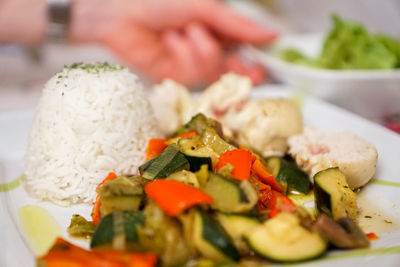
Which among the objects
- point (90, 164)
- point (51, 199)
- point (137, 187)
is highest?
point (137, 187)

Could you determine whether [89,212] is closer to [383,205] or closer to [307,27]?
[383,205]

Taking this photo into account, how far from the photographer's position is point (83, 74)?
251 centimetres

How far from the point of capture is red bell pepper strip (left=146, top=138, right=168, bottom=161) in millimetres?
2387

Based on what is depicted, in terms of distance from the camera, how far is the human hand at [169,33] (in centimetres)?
425

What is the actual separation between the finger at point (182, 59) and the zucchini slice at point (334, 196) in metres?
2.40

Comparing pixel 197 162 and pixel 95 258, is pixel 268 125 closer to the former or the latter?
pixel 197 162

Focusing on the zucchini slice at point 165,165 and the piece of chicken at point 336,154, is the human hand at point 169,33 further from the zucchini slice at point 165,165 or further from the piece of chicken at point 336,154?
the zucchini slice at point 165,165

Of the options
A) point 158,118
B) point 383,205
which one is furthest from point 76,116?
point 383,205

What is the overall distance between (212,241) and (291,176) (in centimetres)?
93

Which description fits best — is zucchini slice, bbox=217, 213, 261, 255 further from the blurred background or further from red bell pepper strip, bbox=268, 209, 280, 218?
the blurred background

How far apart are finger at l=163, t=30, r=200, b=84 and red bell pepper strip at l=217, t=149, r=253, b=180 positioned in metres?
2.27

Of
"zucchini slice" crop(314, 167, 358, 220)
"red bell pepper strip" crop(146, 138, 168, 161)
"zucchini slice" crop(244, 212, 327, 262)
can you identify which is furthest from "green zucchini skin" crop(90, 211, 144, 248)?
"zucchini slice" crop(314, 167, 358, 220)

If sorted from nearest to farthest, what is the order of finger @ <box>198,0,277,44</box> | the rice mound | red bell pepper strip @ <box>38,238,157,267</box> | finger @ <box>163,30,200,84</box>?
red bell pepper strip @ <box>38,238,157,267</box> → the rice mound → finger @ <box>163,30,200,84</box> → finger @ <box>198,0,277,44</box>

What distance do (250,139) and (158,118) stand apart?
0.73 meters
